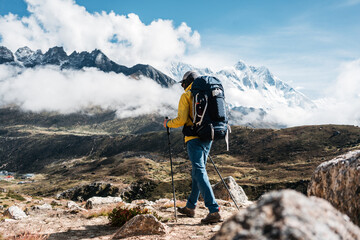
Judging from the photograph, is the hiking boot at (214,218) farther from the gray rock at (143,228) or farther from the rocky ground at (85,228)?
the gray rock at (143,228)

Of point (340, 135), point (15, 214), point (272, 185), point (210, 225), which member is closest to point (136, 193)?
point (272, 185)

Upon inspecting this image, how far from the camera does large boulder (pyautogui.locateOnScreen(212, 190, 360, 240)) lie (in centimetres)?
147

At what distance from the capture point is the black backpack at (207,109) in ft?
19.8

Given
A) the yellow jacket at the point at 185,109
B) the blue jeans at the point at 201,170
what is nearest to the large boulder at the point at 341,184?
the blue jeans at the point at 201,170

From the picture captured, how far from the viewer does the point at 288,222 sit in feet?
4.88

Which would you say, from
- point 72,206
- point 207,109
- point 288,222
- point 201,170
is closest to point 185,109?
point 207,109

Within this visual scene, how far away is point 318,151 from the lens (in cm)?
12538

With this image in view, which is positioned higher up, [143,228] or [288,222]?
[288,222]

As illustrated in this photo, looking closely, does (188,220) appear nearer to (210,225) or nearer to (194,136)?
(210,225)

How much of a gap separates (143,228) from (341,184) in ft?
13.9

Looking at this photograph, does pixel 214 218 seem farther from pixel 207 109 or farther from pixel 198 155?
pixel 207 109

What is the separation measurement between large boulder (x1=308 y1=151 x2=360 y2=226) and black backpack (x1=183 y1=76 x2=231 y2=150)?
2.42m

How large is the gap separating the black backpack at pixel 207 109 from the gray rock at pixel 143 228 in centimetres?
226

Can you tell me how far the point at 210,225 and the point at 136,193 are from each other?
3546 inches
